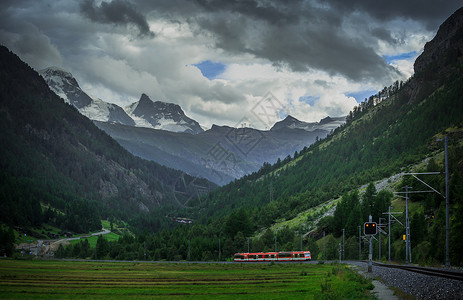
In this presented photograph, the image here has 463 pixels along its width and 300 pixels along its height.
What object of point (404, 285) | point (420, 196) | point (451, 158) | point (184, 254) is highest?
point (451, 158)

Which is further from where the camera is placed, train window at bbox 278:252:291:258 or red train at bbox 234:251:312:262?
train window at bbox 278:252:291:258

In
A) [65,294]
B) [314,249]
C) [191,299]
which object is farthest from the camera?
[314,249]

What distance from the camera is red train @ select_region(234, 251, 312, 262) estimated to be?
124m

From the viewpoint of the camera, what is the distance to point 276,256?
422 feet

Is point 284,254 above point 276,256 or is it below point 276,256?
above

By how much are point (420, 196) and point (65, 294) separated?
Result: 120 m

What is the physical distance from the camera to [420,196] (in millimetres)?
135250

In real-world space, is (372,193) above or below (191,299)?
above

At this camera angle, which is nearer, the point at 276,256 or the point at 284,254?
the point at 284,254

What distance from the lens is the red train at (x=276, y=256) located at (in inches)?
4870

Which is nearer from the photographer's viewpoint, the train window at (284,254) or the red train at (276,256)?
the red train at (276,256)

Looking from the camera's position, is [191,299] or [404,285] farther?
[191,299]

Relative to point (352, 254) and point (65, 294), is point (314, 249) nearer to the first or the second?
point (352, 254)

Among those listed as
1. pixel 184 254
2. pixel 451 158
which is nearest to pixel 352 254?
pixel 451 158
